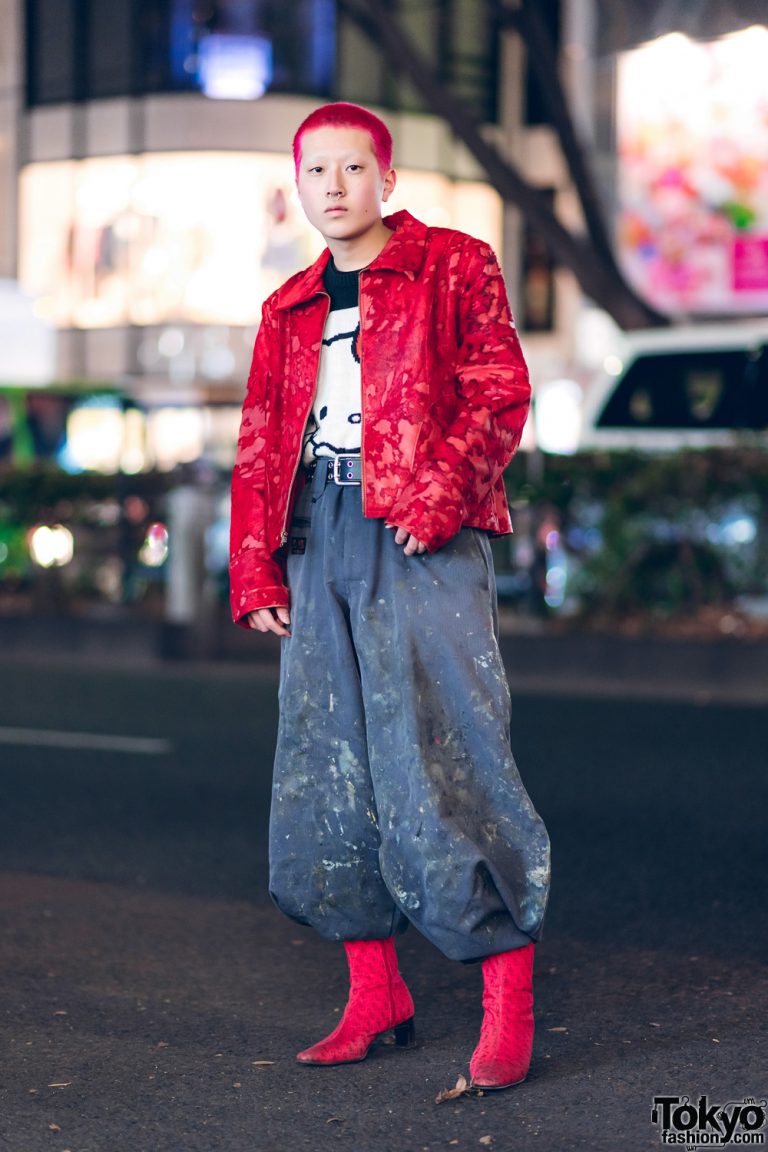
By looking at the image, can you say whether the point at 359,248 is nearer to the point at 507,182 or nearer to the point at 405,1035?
the point at 405,1035

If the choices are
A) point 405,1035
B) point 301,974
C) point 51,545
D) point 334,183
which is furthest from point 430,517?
point 51,545

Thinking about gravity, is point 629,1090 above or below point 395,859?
below

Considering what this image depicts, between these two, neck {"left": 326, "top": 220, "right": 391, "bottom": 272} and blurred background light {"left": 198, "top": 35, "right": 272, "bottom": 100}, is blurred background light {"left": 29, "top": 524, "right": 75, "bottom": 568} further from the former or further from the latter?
blurred background light {"left": 198, "top": 35, "right": 272, "bottom": 100}

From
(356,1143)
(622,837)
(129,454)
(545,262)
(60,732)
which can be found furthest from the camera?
(545,262)

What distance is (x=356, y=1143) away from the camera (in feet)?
10.7

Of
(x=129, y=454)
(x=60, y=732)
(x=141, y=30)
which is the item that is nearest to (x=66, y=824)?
(x=60, y=732)

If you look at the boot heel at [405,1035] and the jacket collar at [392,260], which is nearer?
the jacket collar at [392,260]

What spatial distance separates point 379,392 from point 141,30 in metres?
28.4

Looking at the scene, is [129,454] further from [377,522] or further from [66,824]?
[377,522]

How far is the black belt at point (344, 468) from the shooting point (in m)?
3.61

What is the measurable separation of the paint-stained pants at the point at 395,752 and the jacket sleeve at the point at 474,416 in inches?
5.6

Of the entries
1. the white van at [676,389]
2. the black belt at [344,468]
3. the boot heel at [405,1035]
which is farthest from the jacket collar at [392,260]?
the white van at [676,389]

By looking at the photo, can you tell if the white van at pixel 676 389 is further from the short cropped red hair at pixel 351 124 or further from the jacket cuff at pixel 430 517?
the jacket cuff at pixel 430 517

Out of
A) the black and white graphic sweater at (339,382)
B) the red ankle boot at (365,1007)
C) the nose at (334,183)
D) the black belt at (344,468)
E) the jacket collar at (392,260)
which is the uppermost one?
the nose at (334,183)
